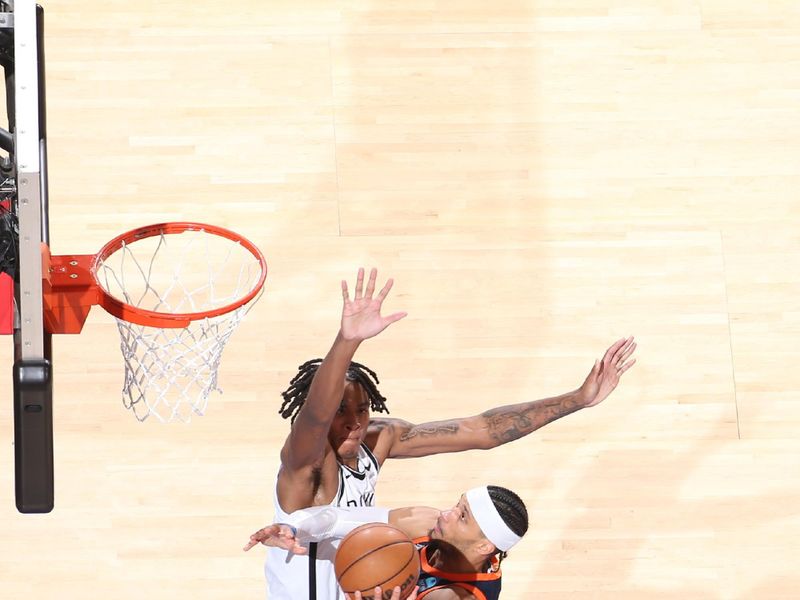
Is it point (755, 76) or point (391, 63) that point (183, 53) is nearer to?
point (391, 63)

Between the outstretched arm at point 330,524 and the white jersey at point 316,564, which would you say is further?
the white jersey at point 316,564

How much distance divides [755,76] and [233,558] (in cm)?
345

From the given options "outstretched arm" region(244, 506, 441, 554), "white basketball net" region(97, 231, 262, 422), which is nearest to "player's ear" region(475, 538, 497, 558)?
"outstretched arm" region(244, 506, 441, 554)

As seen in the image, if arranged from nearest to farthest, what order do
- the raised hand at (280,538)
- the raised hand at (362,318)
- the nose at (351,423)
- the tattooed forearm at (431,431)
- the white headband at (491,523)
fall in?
the raised hand at (362,318) → the raised hand at (280,538) → the white headband at (491,523) → the nose at (351,423) → the tattooed forearm at (431,431)

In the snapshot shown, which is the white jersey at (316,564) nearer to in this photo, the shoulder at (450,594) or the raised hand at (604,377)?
the shoulder at (450,594)

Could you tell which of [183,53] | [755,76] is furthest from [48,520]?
[755,76]

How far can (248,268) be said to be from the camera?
5633mm

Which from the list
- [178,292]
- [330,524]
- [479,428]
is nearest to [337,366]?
[330,524]

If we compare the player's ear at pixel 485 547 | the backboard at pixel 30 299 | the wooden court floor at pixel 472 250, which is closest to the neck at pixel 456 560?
the player's ear at pixel 485 547

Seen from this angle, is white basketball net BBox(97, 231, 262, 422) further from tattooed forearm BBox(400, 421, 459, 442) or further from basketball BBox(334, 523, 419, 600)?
basketball BBox(334, 523, 419, 600)

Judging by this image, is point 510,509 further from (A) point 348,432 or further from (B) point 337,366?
(B) point 337,366

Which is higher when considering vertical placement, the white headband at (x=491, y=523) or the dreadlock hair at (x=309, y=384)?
the dreadlock hair at (x=309, y=384)

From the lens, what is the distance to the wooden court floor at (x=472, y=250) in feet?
17.6

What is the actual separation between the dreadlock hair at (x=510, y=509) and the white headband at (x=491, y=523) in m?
0.01
